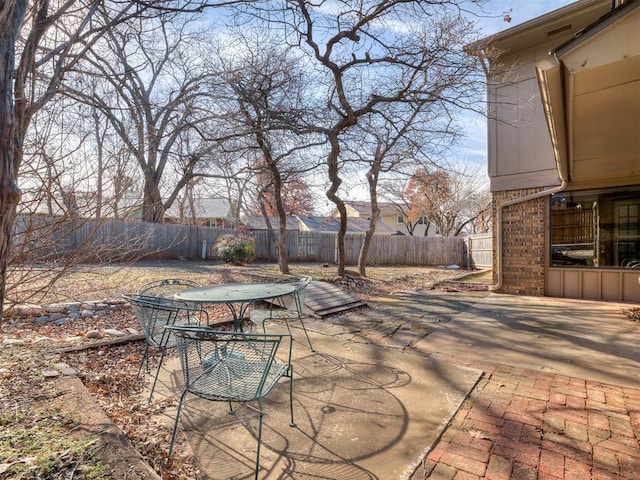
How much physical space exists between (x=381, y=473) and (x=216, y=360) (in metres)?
1.18

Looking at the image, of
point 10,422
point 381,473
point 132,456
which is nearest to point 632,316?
point 381,473

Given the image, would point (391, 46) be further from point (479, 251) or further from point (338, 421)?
point (479, 251)

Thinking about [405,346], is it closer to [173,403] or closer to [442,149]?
[173,403]

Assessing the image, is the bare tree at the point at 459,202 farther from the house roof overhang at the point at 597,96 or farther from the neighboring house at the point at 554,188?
the house roof overhang at the point at 597,96

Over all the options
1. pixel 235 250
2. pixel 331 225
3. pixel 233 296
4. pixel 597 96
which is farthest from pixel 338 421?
pixel 331 225

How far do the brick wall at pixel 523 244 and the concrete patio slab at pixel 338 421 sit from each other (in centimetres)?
499

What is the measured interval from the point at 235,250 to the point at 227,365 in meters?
11.5

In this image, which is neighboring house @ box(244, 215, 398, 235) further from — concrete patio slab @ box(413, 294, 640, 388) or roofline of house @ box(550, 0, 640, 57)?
roofline of house @ box(550, 0, 640, 57)

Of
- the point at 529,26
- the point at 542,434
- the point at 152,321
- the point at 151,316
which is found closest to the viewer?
the point at 542,434

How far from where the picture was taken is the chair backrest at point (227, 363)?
1986mm

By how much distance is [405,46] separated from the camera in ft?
21.1

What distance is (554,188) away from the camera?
275 inches

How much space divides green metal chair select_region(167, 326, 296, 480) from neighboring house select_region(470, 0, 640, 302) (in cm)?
431

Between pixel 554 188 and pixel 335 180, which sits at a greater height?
pixel 335 180
